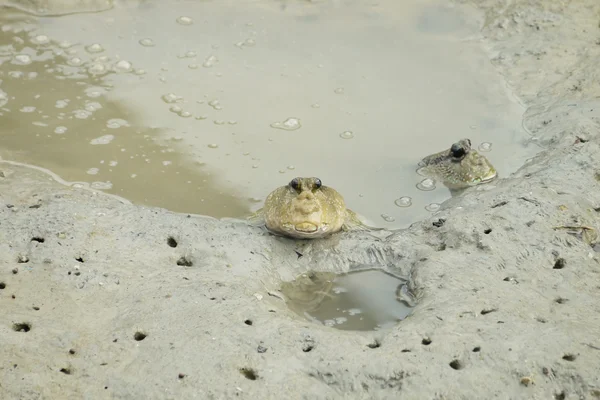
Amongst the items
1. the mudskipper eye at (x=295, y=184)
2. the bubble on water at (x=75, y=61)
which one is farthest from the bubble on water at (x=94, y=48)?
the mudskipper eye at (x=295, y=184)

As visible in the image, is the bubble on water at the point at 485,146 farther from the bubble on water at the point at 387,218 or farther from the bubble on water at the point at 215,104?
the bubble on water at the point at 215,104

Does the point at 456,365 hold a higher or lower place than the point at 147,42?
higher

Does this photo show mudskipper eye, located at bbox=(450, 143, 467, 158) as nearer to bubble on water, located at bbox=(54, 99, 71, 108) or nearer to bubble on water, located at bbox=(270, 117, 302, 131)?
bubble on water, located at bbox=(270, 117, 302, 131)

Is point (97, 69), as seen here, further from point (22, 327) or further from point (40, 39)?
point (22, 327)

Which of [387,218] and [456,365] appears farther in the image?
[387,218]

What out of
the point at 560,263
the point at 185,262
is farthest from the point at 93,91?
the point at 560,263

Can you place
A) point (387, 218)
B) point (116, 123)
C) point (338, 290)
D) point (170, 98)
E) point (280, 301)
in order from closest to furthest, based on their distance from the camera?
point (280, 301) < point (338, 290) < point (387, 218) < point (116, 123) < point (170, 98)

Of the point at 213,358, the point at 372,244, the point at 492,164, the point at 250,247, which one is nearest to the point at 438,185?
the point at 492,164
